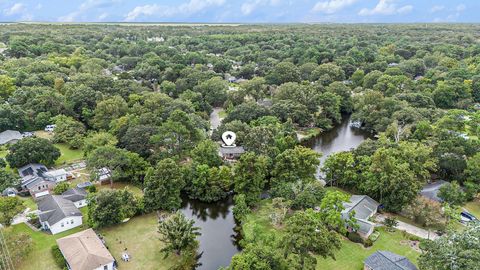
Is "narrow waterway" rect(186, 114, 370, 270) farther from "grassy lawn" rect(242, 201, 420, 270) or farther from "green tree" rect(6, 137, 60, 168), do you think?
"green tree" rect(6, 137, 60, 168)

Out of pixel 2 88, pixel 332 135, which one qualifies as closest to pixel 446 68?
pixel 332 135

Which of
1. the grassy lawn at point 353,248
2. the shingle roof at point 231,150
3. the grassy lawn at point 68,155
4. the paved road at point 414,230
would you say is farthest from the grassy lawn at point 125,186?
the paved road at point 414,230

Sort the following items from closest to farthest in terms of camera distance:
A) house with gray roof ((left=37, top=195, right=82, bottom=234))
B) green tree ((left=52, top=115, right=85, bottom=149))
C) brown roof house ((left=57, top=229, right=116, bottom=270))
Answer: brown roof house ((left=57, top=229, right=116, bottom=270)), house with gray roof ((left=37, top=195, right=82, bottom=234)), green tree ((left=52, top=115, right=85, bottom=149))

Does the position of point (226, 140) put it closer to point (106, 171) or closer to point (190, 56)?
point (106, 171)

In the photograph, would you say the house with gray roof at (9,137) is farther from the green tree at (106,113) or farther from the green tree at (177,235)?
the green tree at (177,235)

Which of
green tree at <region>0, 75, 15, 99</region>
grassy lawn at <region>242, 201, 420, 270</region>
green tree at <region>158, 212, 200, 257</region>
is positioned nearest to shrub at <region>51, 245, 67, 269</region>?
green tree at <region>158, 212, 200, 257</region>

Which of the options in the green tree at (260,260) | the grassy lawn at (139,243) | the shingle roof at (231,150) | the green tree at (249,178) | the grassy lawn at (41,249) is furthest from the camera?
the shingle roof at (231,150)
